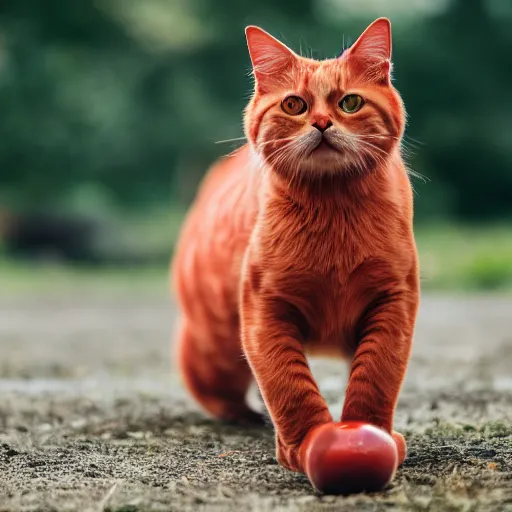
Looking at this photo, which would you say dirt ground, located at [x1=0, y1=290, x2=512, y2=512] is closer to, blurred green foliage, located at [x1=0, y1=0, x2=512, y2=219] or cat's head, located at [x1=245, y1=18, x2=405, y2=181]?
cat's head, located at [x1=245, y1=18, x2=405, y2=181]

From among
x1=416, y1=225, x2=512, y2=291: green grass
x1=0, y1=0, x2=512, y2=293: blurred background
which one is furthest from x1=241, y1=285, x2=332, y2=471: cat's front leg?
x1=0, y1=0, x2=512, y2=293: blurred background

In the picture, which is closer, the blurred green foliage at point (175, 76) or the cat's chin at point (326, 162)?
the cat's chin at point (326, 162)

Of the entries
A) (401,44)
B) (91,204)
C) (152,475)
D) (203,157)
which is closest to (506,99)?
(401,44)

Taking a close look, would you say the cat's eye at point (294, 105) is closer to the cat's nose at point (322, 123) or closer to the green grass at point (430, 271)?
the cat's nose at point (322, 123)

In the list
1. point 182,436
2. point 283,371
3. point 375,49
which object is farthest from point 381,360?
point 182,436

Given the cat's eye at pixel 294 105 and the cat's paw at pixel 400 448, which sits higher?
the cat's eye at pixel 294 105

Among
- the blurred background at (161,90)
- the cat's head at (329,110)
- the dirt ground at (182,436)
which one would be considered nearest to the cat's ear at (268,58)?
Answer: the cat's head at (329,110)

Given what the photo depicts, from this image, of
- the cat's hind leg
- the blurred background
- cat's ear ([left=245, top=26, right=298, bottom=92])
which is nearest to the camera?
cat's ear ([left=245, top=26, right=298, bottom=92])

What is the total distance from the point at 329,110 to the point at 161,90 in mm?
9428

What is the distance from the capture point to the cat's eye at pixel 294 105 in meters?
2.29

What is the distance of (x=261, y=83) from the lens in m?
2.44

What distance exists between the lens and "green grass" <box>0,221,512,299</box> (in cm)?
872

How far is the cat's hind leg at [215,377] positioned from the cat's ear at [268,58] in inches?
44.2

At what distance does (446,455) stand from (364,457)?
529 mm
